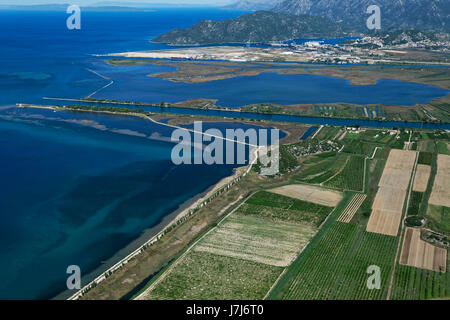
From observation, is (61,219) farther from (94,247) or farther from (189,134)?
(189,134)

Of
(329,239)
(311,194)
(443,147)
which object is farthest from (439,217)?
(443,147)

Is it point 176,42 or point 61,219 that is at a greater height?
point 176,42

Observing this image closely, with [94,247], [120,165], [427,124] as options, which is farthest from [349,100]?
[94,247]

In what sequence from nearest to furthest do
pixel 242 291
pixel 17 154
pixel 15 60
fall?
pixel 242 291, pixel 17 154, pixel 15 60

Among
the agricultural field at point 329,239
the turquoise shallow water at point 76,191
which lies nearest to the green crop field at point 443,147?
the agricultural field at point 329,239

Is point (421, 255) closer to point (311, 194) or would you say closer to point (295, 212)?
point (295, 212)

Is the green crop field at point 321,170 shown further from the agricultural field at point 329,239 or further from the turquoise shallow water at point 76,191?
the turquoise shallow water at point 76,191

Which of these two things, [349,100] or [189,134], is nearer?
[189,134]
